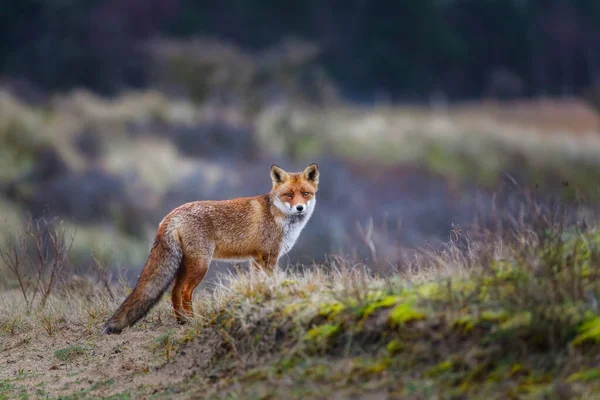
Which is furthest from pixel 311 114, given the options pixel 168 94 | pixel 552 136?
pixel 552 136

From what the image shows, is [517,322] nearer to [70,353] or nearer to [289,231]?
[289,231]

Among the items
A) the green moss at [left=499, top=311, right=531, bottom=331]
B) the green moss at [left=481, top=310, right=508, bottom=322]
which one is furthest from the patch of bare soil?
the green moss at [left=499, top=311, right=531, bottom=331]

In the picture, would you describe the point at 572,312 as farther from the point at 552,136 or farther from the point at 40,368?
the point at 552,136

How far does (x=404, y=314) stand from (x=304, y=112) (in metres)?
20.7

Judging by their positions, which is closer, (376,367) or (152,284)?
(376,367)

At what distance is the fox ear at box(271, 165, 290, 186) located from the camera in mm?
7828

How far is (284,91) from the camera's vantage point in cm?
2789

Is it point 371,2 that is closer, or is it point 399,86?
point 399,86

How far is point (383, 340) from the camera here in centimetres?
530

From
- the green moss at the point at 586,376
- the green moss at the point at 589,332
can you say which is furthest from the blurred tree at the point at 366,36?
the green moss at the point at 586,376

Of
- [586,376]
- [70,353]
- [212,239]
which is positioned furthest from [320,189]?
[586,376]

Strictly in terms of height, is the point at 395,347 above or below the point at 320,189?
above

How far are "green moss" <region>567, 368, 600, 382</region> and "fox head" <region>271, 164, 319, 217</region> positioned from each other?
3560mm

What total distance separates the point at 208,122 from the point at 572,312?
19515 millimetres
